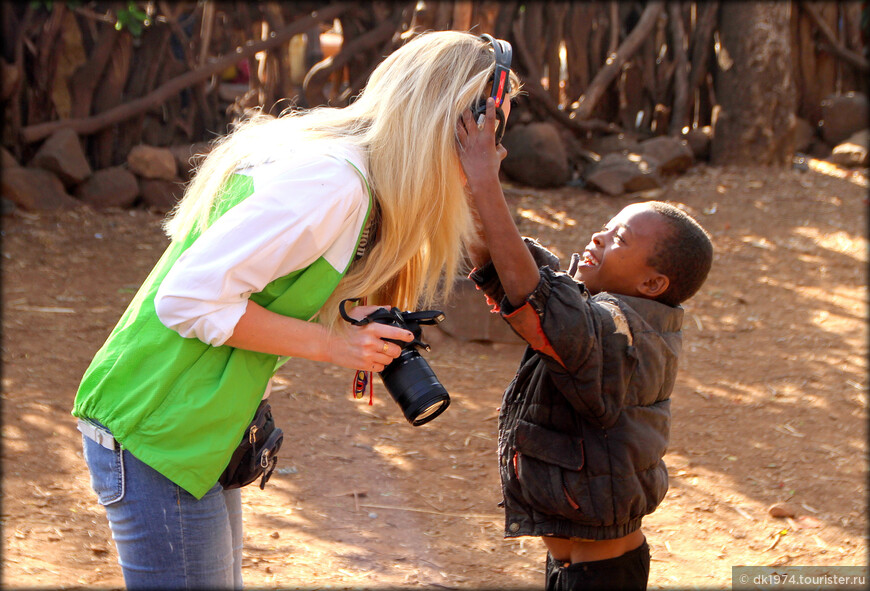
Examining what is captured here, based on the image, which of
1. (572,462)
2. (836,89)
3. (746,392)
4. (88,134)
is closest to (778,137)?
(836,89)

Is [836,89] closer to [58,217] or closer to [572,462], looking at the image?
[58,217]

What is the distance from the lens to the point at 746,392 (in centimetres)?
474

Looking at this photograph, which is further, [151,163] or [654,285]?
[151,163]

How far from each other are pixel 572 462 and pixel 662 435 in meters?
Result: 0.27

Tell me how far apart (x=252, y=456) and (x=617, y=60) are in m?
7.44

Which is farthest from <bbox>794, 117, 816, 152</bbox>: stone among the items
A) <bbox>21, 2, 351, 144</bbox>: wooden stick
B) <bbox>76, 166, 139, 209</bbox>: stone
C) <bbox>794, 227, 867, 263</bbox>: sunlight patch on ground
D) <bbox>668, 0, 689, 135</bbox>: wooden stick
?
<bbox>76, 166, 139, 209</bbox>: stone

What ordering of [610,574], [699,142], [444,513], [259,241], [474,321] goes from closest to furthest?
[259,241], [610,574], [444,513], [474,321], [699,142]

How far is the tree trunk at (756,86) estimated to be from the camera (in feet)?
26.6

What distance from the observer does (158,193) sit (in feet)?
24.3

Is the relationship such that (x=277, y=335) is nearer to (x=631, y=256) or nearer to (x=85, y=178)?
(x=631, y=256)

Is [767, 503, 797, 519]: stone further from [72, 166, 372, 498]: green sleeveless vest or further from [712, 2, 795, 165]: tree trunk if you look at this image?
[712, 2, 795, 165]: tree trunk

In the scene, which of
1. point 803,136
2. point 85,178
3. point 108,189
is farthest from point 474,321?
point 803,136

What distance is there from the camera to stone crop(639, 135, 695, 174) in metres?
8.11

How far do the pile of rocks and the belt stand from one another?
204 inches
